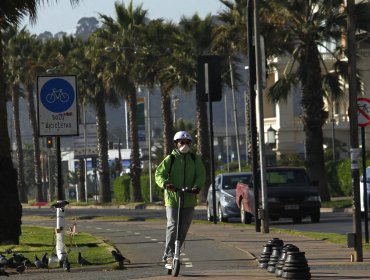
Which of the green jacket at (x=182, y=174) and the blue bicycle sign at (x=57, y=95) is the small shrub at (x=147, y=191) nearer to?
the blue bicycle sign at (x=57, y=95)

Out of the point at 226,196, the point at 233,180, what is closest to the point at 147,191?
the point at 233,180

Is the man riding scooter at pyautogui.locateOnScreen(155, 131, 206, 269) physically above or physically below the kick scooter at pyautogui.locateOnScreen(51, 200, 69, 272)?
above

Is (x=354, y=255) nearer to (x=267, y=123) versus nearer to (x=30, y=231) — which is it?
(x=30, y=231)

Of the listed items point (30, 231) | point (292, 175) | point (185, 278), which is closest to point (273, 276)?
point (185, 278)

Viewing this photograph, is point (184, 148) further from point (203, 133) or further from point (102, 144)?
point (102, 144)

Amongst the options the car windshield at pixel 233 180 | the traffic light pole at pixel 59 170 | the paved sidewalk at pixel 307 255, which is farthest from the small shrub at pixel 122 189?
the traffic light pole at pixel 59 170

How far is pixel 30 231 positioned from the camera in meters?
32.1

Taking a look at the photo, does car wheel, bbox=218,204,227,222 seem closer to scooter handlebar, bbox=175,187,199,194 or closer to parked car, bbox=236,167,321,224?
parked car, bbox=236,167,321,224

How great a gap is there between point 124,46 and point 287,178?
34418mm

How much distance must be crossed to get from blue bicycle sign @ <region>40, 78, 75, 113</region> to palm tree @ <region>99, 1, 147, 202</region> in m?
46.7

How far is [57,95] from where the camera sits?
66.9 feet

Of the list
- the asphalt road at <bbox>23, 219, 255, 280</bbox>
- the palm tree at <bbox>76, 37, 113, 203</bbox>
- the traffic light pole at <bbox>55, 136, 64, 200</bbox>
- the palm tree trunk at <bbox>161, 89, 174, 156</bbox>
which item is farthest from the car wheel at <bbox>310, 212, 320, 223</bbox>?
the palm tree at <bbox>76, 37, 113, 203</bbox>

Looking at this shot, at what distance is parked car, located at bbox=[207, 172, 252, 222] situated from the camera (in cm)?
3697

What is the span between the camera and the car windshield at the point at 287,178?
35.0m
